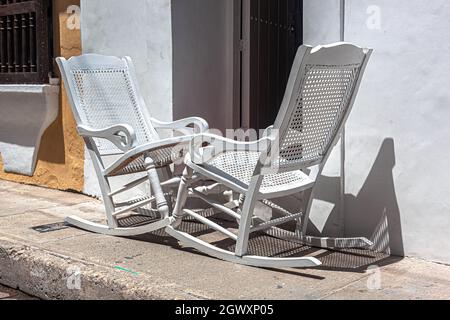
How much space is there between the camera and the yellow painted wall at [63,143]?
18.6 ft

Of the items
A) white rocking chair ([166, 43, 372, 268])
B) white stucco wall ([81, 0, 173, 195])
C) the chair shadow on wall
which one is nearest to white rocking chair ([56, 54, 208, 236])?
white stucco wall ([81, 0, 173, 195])

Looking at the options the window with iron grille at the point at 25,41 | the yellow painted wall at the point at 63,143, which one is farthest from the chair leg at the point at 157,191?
the window with iron grille at the point at 25,41

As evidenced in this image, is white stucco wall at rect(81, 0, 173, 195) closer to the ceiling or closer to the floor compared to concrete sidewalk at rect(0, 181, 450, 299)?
closer to the ceiling

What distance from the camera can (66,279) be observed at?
354 centimetres

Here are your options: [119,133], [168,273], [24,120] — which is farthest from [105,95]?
[24,120]

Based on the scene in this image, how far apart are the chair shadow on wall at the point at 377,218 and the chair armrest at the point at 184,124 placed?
96cm

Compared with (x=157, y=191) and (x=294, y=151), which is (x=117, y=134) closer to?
(x=157, y=191)

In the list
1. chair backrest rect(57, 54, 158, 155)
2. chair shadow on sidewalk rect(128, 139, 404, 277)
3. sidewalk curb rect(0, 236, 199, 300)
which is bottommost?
sidewalk curb rect(0, 236, 199, 300)

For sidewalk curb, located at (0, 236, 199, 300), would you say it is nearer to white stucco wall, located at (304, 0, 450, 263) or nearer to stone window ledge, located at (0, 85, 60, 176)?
white stucco wall, located at (304, 0, 450, 263)

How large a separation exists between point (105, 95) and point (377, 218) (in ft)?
6.64

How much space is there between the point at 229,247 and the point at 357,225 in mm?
764

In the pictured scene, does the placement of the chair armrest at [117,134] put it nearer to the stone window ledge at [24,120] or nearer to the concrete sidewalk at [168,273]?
the concrete sidewalk at [168,273]

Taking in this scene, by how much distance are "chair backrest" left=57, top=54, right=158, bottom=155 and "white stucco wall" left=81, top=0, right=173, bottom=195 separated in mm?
164

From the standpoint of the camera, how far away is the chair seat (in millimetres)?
3555
